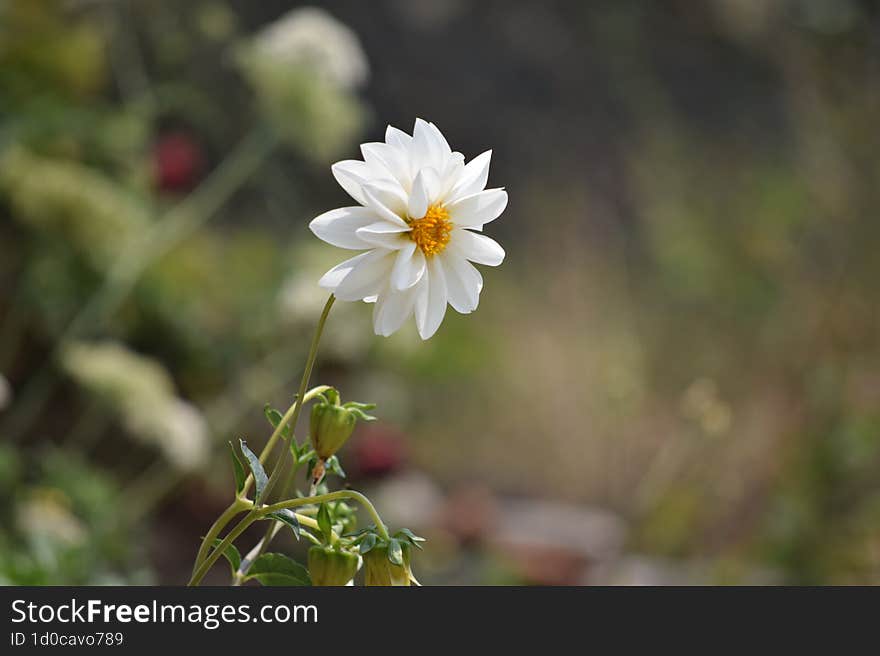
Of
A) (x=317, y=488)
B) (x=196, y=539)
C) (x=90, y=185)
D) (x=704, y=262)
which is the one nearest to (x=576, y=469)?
(x=704, y=262)

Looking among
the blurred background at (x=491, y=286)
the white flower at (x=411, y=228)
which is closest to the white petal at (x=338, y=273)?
the white flower at (x=411, y=228)

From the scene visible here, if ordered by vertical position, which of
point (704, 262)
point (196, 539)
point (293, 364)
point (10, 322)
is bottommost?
point (196, 539)

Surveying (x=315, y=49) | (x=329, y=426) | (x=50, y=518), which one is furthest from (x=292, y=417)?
(x=315, y=49)

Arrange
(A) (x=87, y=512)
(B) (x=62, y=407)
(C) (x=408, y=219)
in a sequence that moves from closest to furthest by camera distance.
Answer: (C) (x=408, y=219) < (A) (x=87, y=512) < (B) (x=62, y=407)

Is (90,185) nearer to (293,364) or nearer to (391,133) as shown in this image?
(293,364)

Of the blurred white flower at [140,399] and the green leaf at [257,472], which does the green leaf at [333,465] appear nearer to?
the green leaf at [257,472]

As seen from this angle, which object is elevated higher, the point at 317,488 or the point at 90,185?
the point at 90,185
